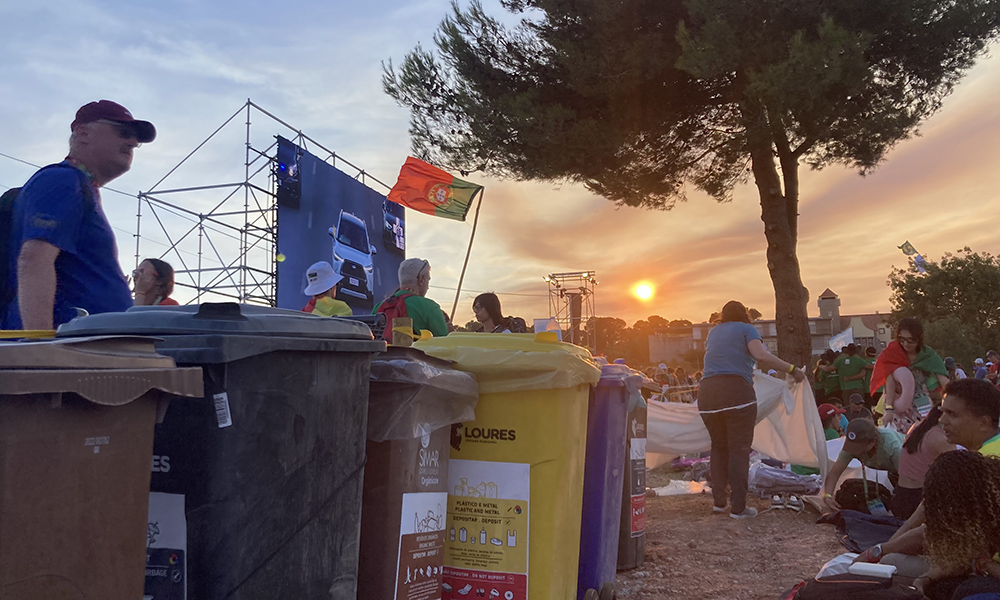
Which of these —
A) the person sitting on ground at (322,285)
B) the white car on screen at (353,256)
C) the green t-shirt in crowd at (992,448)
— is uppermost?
the white car on screen at (353,256)

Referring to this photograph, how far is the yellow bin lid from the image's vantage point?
2.56 m

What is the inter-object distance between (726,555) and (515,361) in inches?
105

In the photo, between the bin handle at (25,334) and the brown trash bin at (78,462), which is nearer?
the brown trash bin at (78,462)

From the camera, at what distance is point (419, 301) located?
13.5ft

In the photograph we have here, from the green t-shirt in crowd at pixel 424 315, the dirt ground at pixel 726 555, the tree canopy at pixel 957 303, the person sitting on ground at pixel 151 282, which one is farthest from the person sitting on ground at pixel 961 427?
A: the tree canopy at pixel 957 303

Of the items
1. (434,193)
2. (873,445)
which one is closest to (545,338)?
(873,445)

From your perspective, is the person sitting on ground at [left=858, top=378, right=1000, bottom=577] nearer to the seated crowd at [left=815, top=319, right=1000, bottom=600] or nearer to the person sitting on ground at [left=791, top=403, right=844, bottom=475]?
the seated crowd at [left=815, top=319, right=1000, bottom=600]

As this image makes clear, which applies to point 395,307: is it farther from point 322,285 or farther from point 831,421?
point 831,421

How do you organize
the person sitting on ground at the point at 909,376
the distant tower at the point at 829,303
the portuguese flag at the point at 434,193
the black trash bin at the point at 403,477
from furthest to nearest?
the distant tower at the point at 829,303
the portuguese flag at the point at 434,193
the person sitting on ground at the point at 909,376
the black trash bin at the point at 403,477

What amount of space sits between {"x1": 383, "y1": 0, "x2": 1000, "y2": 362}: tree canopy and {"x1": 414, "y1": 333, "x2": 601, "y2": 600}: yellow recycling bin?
7907mm

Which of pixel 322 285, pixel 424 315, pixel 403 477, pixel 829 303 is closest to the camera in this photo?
pixel 403 477

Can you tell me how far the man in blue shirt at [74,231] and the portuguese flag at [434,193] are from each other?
8.87 m

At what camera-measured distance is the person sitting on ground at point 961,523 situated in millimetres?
2566

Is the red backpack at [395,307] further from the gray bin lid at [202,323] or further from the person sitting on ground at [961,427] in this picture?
the person sitting on ground at [961,427]
